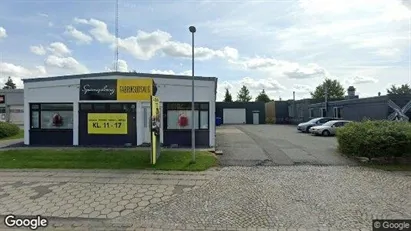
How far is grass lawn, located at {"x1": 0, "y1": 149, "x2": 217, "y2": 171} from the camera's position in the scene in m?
9.84

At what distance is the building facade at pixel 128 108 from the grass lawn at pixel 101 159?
212 centimetres

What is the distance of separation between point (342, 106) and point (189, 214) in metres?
26.4

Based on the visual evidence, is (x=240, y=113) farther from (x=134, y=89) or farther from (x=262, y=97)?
(x=134, y=89)

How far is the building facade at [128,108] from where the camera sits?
14445 millimetres

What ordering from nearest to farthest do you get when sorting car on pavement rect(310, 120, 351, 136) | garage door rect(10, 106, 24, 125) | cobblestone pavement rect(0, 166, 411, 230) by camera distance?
cobblestone pavement rect(0, 166, 411, 230) → car on pavement rect(310, 120, 351, 136) → garage door rect(10, 106, 24, 125)

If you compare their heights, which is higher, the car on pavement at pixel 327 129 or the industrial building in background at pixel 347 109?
the industrial building in background at pixel 347 109

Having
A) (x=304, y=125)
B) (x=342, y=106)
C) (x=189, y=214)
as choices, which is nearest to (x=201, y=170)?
(x=189, y=214)

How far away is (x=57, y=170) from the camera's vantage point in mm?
9367

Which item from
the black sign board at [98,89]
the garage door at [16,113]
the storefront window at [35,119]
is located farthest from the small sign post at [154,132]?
the garage door at [16,113]

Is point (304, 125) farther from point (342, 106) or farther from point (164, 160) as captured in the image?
point (164, 160)
